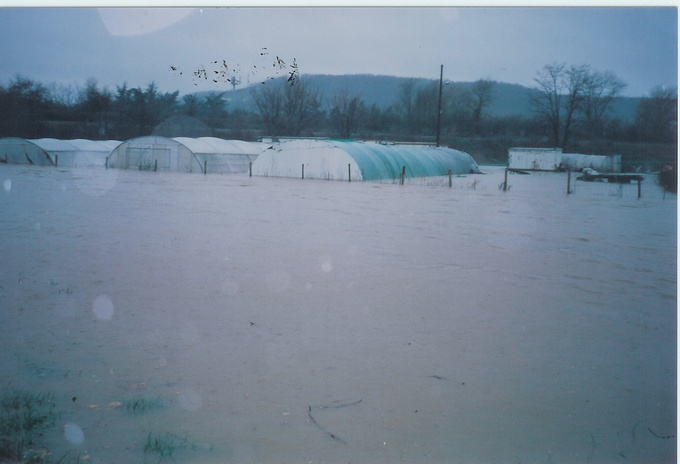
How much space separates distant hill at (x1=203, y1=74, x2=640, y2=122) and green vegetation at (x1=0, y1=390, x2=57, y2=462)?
66.5 ft

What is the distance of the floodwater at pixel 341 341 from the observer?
4.28 meters

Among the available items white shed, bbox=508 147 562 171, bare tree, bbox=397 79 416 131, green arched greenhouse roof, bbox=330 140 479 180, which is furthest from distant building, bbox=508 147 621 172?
bare tree, bbox=397 79 416 131

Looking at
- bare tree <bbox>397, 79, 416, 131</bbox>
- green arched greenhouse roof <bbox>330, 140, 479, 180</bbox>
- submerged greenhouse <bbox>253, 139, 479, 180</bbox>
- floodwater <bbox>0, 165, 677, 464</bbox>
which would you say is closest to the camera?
floodwater <bbox>0, 165, 677, 464</bbox>

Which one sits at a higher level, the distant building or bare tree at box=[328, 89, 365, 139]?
bare tree at box=[328, 89, 365, 139]

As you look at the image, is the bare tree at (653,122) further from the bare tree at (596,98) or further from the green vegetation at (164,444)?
the green vegetation at (164,444)

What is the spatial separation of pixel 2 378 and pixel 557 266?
7.59 meters

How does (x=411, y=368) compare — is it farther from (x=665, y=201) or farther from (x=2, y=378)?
(x=665, y=201)

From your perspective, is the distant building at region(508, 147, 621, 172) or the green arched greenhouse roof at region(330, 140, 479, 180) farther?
the distant building at region(508, 147, 621, 172)

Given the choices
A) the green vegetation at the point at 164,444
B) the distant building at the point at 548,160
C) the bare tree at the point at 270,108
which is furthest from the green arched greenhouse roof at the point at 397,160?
the green vegetation at the point at 164,444

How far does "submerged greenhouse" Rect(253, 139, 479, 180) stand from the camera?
78.9ft

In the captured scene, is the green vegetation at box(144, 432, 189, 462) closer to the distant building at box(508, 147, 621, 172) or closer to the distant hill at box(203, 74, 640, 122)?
the distant hill at box(203, 74, 640, 122)

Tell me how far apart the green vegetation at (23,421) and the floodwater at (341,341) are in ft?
0.37

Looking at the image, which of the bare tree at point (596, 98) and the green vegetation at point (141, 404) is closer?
the green vegetation at point (141, 404)

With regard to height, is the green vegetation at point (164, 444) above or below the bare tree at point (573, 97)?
below
